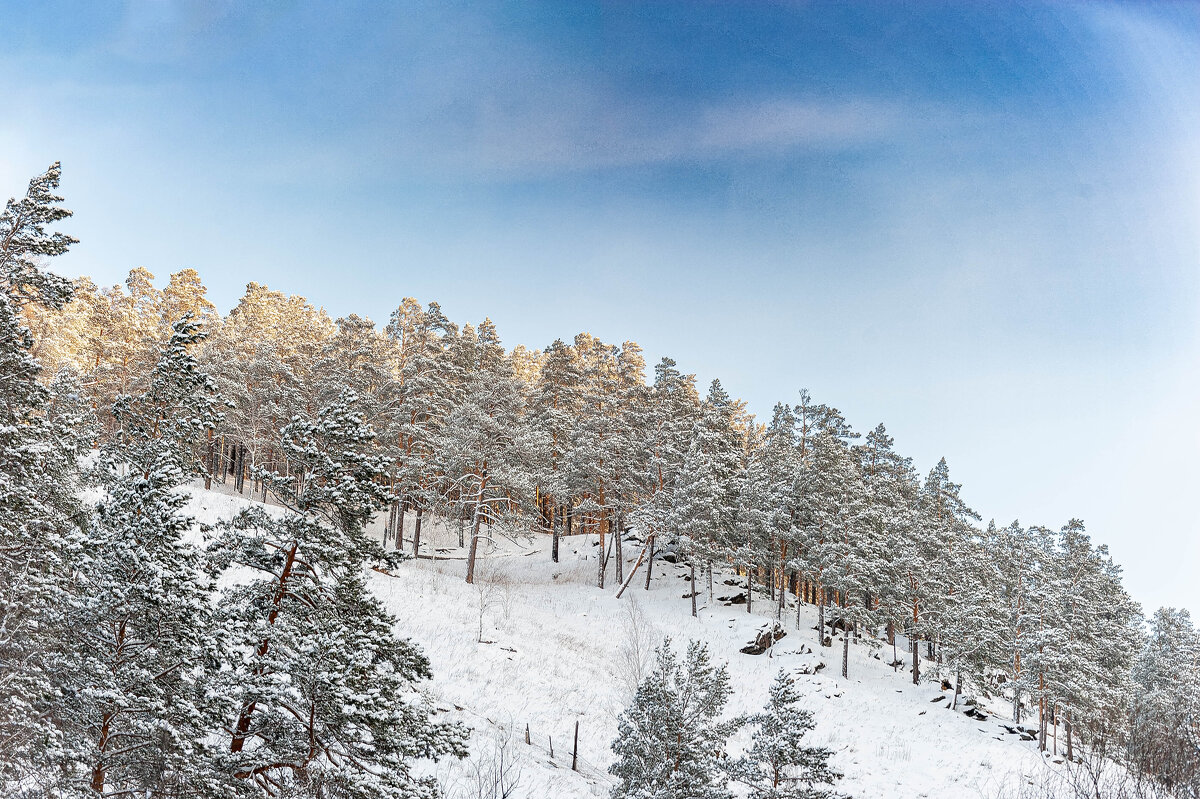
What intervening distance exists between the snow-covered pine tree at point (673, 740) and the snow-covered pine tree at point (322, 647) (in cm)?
465

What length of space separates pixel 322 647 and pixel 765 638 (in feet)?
102

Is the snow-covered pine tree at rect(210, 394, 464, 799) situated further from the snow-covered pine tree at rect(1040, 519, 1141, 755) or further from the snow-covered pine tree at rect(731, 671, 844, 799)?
the snow-covered pine tree at rect(1040, 519, 1141, 755)

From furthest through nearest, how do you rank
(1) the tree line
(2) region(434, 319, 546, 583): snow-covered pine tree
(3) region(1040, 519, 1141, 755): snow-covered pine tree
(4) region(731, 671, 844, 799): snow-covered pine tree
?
(2) region(434, 319, 546, 583): snow-covered pine tree → (1) the tree line → (3) region(1040, 519, 1141, 755): snow-covered pine tree → (4) region(731, 671, 844, 799): snow-covered pine tree

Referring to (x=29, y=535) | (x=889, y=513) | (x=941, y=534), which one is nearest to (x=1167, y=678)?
(x=941, y=534)

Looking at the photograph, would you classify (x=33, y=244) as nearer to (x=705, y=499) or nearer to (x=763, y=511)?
(x=705, y=499)

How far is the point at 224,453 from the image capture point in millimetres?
51969

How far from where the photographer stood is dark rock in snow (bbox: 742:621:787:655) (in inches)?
1314

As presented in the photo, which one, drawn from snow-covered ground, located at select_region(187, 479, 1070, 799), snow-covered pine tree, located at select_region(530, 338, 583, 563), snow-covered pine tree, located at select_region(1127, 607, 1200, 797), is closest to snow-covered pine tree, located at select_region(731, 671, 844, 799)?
snow-covered ground, located at select_region(187, 479, 1070, 799)

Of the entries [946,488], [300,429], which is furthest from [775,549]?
[300,429]

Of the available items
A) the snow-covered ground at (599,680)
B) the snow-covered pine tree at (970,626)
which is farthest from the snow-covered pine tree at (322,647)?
the snow-covered pine tree at (970,626)

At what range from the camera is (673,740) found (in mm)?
12438

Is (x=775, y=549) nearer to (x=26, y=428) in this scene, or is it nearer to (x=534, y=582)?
(x=534, y=582)

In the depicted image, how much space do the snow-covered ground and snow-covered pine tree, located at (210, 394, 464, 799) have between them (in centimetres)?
521

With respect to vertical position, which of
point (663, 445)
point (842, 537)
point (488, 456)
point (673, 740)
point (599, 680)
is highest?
point (663, 445)
